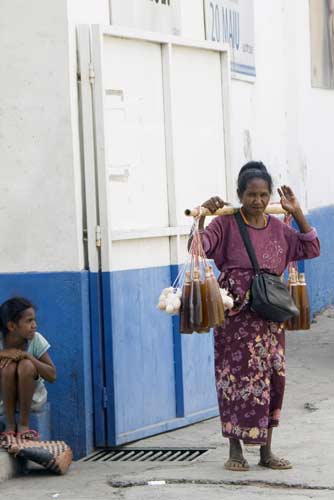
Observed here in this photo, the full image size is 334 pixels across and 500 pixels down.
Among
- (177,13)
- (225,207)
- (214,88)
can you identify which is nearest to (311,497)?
(225,207)

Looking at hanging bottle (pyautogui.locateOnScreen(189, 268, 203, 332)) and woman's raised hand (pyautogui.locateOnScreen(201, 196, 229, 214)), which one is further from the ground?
woman's raised hand (pyautogui.locateOnScreen(201, 196, 229, 214))

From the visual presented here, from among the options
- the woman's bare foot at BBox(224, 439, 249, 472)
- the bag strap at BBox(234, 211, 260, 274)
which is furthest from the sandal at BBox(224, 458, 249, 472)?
the bag strap at BBox(234, 211, 260, 274)

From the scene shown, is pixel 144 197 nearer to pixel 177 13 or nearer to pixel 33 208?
pixel 33 208

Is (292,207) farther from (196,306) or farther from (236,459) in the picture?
(236,459)

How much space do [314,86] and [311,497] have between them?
842cm

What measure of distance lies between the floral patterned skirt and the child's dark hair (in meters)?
1.08

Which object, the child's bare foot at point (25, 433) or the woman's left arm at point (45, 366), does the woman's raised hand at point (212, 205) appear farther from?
the child's bare foot at point (25, 433)

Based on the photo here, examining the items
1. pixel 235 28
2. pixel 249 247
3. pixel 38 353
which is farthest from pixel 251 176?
pixel 235 28

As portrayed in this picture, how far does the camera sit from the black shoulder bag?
6133 millimetres

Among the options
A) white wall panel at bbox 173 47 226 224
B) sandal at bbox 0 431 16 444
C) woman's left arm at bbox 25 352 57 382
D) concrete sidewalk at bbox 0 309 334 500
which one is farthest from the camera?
white wall panel at bbox 173 47 226 224

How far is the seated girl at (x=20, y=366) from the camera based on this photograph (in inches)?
260

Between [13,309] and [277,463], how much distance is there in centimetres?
161

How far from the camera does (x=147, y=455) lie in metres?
7.11

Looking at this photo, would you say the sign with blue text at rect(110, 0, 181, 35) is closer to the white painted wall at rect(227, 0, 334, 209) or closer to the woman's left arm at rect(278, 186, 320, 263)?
the woman's left arm at rect(278, 186, 320, 263)
